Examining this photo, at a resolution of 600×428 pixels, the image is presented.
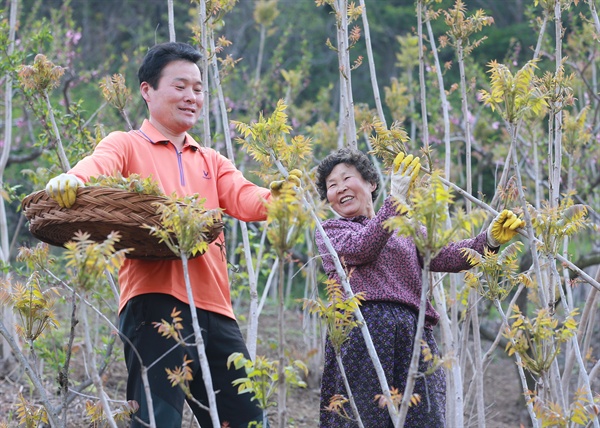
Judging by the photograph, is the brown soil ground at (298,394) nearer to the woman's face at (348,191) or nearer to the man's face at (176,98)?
the woman's face at (348,191)

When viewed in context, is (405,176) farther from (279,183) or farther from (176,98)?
(176,98)

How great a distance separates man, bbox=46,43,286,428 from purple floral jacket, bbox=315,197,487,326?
0.34m

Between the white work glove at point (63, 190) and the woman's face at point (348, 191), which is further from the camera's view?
the woman's face at point (348, 191)

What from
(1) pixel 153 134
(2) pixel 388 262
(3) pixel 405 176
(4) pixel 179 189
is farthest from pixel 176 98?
(2) pixel 388 262

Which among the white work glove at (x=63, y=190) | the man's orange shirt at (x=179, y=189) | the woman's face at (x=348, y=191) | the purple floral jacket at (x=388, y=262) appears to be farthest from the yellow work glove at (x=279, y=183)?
the white work glove at (x=63, y=190)

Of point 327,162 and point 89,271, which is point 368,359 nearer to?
point 327,162

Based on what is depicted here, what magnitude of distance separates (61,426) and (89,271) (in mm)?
649

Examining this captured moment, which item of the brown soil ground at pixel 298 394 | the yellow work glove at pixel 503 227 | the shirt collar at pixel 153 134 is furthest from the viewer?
the brown soil ground at pixel 298 394

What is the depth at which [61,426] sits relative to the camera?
8.08 feet

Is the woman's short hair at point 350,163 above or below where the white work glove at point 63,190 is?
above

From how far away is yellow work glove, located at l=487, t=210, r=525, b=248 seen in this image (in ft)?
8.82

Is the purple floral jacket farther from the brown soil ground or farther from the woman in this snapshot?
the brown soil ground

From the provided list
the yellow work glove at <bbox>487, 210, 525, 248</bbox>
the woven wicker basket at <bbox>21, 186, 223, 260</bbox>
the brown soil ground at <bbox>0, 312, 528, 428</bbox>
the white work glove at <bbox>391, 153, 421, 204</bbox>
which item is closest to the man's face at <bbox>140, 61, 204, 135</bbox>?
the woven wicker basket at <bbox>21, 186, 223, 260</bbox>

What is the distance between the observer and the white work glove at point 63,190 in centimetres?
230
